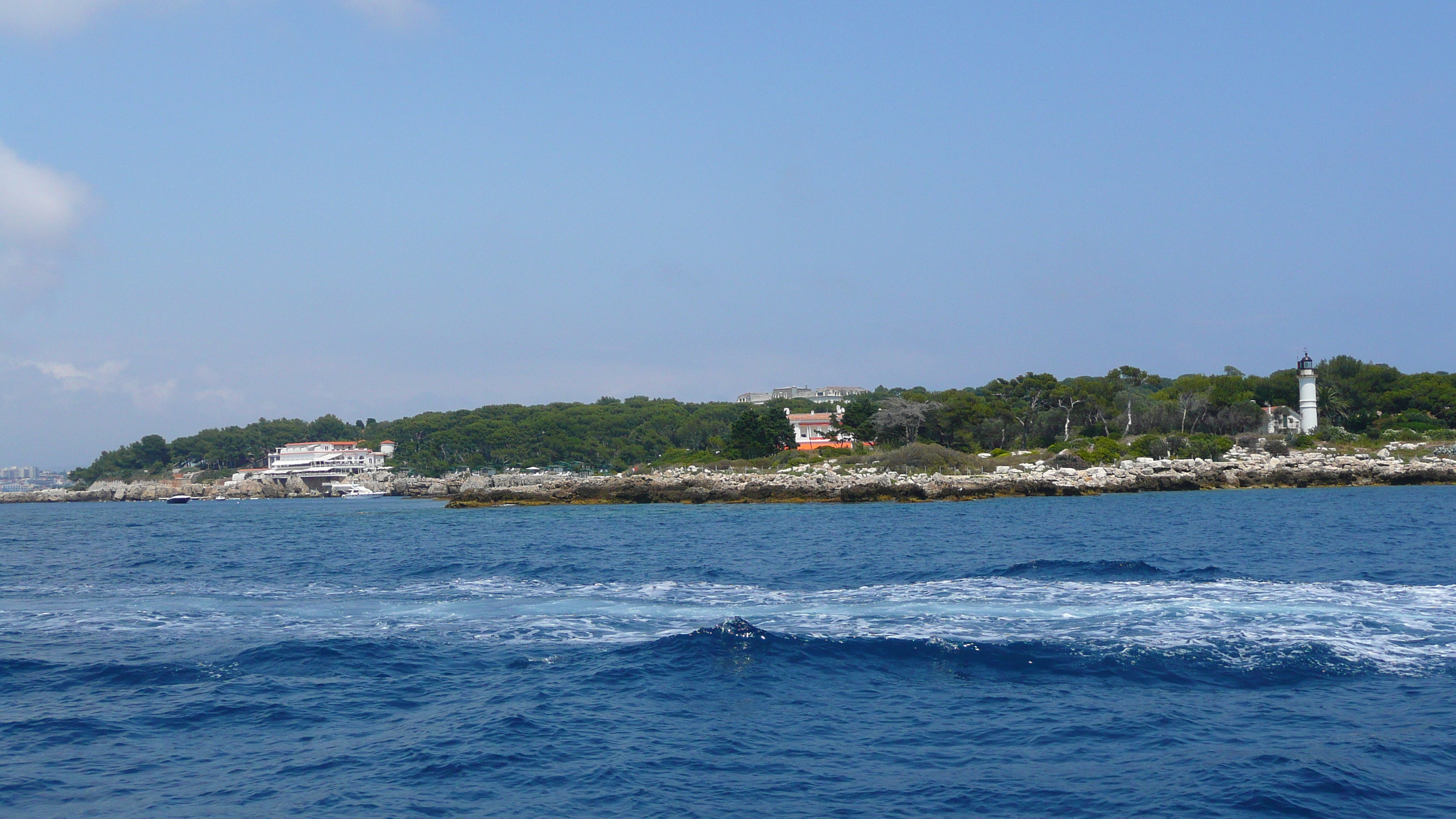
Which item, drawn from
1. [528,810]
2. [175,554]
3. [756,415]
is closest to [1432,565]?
[528,810]

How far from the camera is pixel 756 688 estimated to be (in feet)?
27.6

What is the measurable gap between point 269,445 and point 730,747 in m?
108

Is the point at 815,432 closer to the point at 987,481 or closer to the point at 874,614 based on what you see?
the point at 987,481

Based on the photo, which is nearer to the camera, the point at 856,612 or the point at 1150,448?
the point at 856,612

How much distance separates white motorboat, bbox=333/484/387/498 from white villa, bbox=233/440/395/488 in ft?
27.8

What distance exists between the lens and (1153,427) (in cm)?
5288

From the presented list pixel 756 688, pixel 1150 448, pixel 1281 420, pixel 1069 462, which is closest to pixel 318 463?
pixel 1069 462

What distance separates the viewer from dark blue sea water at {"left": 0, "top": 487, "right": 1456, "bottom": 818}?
5.96 meters

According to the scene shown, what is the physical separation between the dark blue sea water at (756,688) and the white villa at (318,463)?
7207 cm

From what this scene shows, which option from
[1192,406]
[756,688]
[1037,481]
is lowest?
[756,688]

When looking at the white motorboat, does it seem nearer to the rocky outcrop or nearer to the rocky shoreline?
the rocky shoreline

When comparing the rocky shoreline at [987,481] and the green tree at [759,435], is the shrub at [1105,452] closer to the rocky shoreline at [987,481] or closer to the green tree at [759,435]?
the rocky shoreline at [987,481]

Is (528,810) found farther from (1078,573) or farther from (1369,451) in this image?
(1369,451)

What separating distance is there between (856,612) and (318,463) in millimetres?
86435
